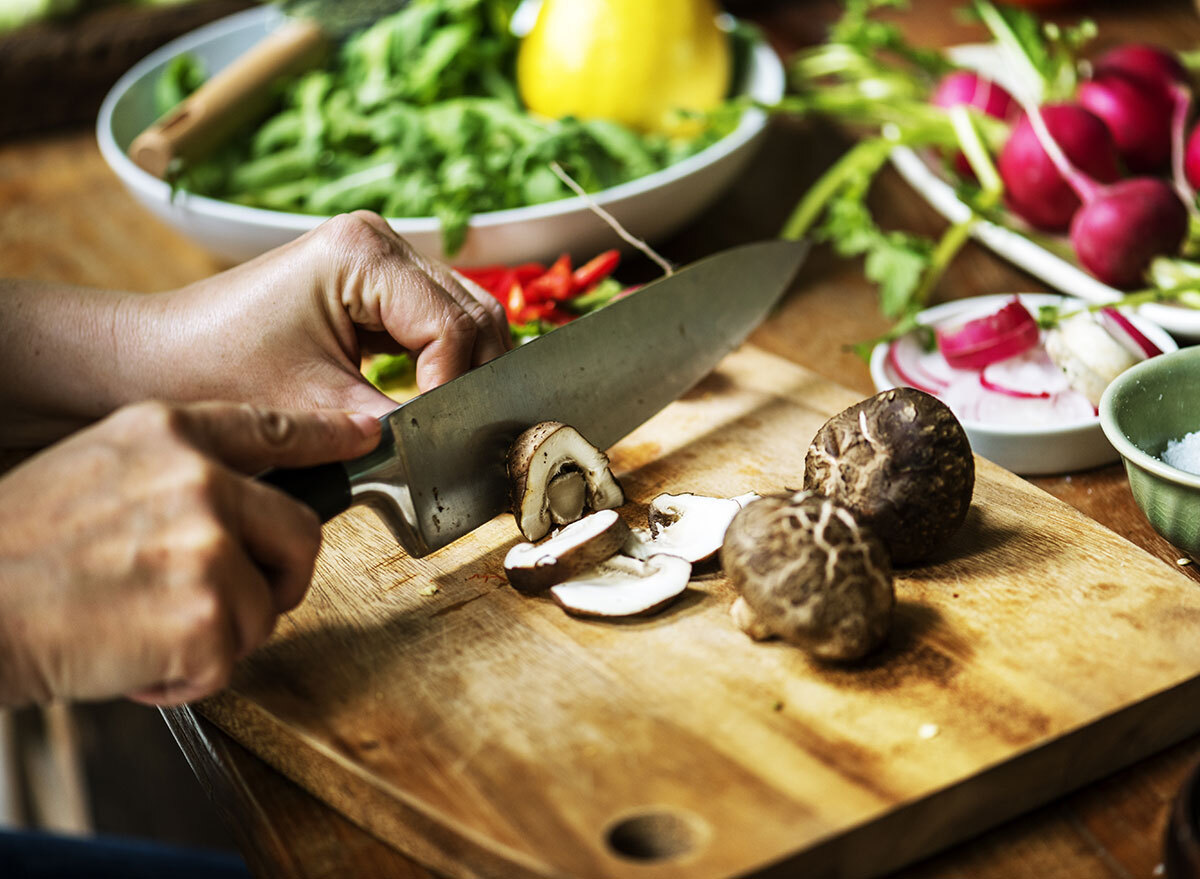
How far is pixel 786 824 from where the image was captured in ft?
3.36

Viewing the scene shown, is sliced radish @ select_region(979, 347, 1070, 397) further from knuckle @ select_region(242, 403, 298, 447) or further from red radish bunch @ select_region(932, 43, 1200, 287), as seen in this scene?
knuckle @ select_region(242, 403, 298, 447)

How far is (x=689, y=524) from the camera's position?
1.45 meters

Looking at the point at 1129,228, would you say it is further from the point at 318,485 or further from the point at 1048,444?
the point at 318,485

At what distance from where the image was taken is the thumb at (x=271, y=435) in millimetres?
1157

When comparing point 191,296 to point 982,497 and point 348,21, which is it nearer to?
point 982,497

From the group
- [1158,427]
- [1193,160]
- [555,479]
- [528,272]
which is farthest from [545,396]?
[1193,160]

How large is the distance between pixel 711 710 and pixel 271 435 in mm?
556

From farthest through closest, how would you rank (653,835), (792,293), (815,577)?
(792,293) → (815,577) → (653,835)

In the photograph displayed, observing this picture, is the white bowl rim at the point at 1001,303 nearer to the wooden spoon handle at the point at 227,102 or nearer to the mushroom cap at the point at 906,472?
the mushroom cap at the point at 906,472

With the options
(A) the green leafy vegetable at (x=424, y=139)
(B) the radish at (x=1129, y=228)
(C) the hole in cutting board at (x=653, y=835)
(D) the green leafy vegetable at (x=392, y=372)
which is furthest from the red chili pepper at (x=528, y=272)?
(C) the hole in cutting board at (x=653, y=835)

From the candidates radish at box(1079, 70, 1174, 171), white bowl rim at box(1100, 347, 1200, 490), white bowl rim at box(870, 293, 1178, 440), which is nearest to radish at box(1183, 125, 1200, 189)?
radish at box(1079, 70, 1174, 171)

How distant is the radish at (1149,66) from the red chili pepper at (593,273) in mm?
1140

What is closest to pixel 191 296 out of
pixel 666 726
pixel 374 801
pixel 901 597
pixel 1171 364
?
pixel 374 801

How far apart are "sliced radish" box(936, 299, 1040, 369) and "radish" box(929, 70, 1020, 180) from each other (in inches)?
31.7
